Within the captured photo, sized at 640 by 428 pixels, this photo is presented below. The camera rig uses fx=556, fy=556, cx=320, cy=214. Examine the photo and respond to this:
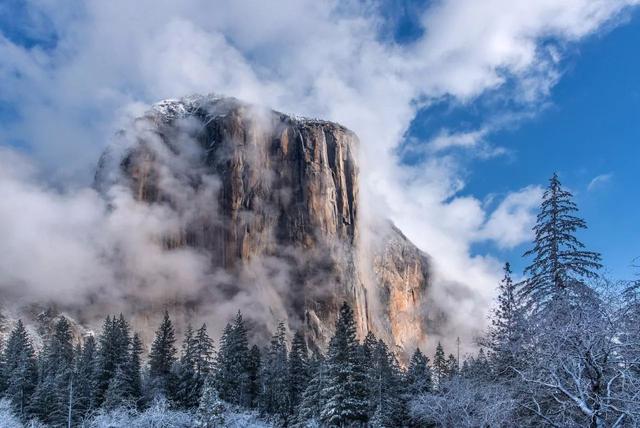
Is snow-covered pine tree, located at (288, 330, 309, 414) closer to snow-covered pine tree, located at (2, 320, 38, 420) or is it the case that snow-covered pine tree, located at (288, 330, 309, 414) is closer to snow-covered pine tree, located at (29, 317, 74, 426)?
snow-covered pine tree, located at (29, 317, 74, 426)

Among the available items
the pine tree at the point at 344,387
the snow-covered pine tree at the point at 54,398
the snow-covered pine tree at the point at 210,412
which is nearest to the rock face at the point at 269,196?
the snow-covered pine tree at the point at 54,398

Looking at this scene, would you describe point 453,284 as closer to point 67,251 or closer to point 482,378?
point 67,251

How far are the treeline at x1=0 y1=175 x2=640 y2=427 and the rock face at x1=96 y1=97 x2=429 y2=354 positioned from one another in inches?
2702

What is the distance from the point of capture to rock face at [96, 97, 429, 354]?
142000mm

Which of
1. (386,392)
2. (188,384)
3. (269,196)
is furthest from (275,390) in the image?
(269,196)

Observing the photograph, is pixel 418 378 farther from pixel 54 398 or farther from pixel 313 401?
pixel 54 398

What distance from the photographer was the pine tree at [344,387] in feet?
129

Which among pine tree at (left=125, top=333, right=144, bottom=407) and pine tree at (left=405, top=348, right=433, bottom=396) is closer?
pine tree at (left=125, top=333, right=144, bottom=407)

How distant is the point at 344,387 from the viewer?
132 feet

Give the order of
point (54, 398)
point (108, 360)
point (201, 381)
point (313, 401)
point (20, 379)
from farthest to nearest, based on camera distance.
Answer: point (108, 360), point (20, 379), point (201, 381), point (54, 398), point (313, 401)

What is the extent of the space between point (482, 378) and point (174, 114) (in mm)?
138092

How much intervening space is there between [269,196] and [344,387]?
113 meters

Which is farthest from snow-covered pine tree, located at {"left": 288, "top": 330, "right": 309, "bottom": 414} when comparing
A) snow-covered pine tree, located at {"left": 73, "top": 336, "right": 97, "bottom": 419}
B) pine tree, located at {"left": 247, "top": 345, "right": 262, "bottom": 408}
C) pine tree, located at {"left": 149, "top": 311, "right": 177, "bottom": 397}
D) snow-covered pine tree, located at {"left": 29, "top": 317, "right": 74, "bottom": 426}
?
snow-covered pine tree, located at {"left": 29, "top": 317, "right": 74, "bottom": 426}

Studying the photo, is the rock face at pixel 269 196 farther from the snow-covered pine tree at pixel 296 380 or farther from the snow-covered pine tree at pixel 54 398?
the snow-covered pine tree at pixel 54 398
